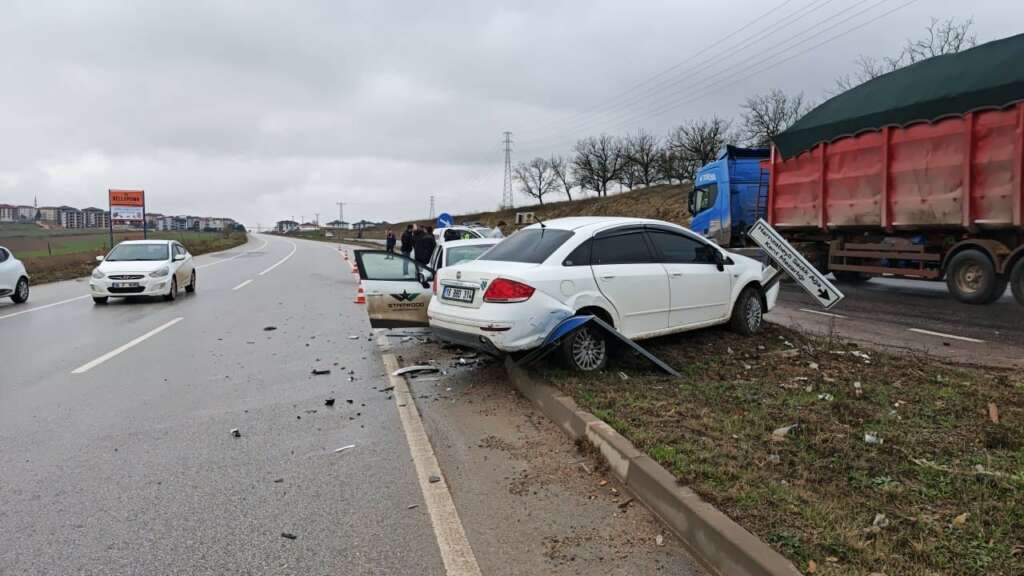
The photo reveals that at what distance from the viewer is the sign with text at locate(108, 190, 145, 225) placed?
40531 mm

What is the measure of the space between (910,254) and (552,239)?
30.8ft

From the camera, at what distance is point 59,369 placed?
24.7 feet

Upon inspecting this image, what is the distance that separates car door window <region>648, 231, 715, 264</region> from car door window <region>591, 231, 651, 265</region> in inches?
8.4

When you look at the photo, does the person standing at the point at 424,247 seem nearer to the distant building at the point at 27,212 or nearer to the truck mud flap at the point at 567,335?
the truck mud flap at the point at 567,335

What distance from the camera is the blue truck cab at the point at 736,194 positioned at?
16766 millimetres

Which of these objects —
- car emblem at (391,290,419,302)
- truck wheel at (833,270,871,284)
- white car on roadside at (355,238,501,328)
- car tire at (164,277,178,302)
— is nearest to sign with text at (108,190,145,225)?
car tire at (164,277,178,302)

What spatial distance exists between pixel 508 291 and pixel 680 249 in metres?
2.46

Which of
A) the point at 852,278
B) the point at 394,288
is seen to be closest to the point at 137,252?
the point at 394,288

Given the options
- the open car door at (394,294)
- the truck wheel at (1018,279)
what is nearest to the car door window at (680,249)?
the open car door at (394,294)

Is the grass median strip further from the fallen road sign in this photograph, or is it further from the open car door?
the open car door

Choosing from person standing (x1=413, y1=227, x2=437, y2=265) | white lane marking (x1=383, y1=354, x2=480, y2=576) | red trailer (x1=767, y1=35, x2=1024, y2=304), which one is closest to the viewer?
white lane marking (x1=383, y1=354, x2=480, y2=576)

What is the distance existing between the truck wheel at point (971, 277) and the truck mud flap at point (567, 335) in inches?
324

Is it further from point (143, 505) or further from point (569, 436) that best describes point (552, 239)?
point (143, 505)

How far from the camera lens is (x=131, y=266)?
14.4 m
